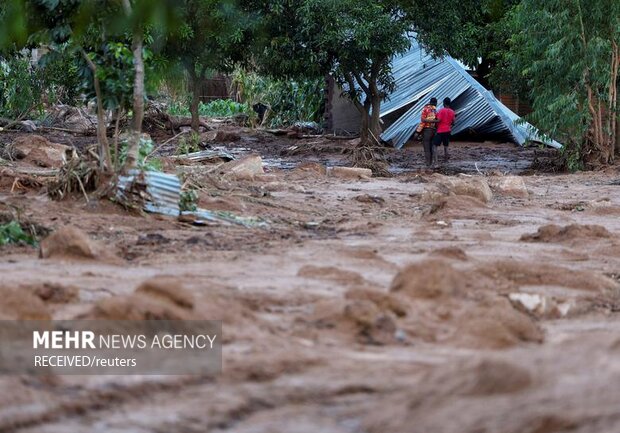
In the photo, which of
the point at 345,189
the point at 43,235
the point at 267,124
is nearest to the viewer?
the point at 43,235

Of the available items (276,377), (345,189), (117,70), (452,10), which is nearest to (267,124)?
(452,10)

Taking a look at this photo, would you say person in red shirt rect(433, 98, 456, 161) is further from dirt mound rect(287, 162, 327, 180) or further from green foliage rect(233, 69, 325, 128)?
green foliage rect(233, 69, 325, 128)

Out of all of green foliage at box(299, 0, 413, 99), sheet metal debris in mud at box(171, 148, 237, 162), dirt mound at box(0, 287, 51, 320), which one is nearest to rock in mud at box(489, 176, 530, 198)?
sheet metal debris in mud at box(171, 148, 237, 162)

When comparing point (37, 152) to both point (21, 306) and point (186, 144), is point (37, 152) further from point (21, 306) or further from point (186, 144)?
point (21, 306)

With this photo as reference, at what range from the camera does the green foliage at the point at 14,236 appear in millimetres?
7584

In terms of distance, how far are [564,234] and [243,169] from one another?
21.0 ft

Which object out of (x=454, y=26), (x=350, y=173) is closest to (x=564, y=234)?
(x=350, y=173)

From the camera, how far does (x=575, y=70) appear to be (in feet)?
59.2

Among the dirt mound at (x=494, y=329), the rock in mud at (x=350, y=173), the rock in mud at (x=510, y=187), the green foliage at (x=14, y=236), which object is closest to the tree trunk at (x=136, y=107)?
the green foliage at (x=14, y=236)

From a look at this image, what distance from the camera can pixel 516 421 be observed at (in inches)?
116

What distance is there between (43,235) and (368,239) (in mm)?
2535

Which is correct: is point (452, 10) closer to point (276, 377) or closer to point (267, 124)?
point (267, 124)

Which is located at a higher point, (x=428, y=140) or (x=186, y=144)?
(x=428, y=140)

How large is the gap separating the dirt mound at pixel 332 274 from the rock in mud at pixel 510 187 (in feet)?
26.5
